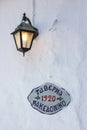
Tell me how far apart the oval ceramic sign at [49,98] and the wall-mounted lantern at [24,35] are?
1.73 ft

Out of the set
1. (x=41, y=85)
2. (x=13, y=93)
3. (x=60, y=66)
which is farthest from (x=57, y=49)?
(x=13, y=93)

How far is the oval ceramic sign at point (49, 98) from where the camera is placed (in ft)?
13.1

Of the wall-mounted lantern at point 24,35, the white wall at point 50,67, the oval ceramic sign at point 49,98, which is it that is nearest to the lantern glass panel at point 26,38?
the wall-mounted lantern at point 24,35

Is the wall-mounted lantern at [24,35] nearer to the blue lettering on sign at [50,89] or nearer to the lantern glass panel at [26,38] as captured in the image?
the lantern glass panel at [26,38]

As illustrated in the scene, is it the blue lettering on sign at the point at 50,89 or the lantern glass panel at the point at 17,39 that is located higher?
the lantern glass panel at the point at 17,39

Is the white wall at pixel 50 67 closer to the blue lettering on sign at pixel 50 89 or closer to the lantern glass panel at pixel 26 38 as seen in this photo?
the blue lettering on sign at pixel 50 89

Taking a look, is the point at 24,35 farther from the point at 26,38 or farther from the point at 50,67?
the point at 50,67

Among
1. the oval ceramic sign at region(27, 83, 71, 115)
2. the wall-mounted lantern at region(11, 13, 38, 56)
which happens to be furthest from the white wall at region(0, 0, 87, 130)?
the wall-mounted lantern at region(11, 13, 38, 56)

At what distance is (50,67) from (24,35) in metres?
0.52

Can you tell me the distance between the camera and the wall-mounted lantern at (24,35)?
Answer: 151 inches

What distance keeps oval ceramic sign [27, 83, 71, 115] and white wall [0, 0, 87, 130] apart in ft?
A: 0.17

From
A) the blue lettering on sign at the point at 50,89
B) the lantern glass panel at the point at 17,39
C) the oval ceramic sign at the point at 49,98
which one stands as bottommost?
the oval ceramic sign at the point at 49,98

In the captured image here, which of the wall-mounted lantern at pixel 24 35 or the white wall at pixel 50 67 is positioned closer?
the wall-mounted lantern at pixel 24 35

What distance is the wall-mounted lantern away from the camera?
3.85 metres
